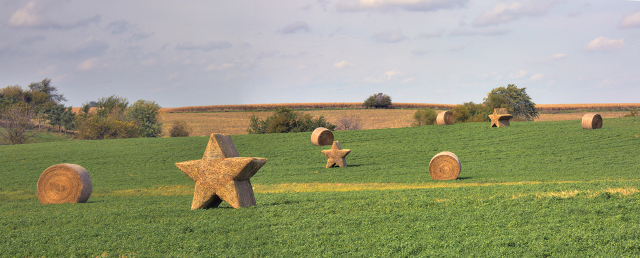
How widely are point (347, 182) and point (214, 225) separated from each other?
1463 cm

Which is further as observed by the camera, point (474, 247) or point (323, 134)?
point (323, 134)

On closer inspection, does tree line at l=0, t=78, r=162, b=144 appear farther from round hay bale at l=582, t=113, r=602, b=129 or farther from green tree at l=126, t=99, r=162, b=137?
round hay bale at l=582, t=113, r=602, b=129

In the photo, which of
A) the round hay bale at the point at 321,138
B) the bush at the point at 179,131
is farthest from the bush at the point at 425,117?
the bush at the point at 179,131

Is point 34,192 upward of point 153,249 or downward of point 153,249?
downward

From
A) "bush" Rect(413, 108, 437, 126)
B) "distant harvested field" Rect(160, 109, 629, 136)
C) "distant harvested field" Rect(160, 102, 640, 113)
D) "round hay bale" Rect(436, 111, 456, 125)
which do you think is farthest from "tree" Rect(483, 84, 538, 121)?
"round hay bale" Rect(436, 111, 456, 125)

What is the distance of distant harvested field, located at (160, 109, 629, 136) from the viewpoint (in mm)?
76125

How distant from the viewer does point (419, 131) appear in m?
45.8

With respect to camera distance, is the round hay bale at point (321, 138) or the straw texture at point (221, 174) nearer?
the straw texture at point (221, 174)

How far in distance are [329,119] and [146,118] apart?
3324 centimetres

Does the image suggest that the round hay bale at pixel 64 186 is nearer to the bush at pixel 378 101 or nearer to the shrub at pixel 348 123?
the shrub at pixel 348 123

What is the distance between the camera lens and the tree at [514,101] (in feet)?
254

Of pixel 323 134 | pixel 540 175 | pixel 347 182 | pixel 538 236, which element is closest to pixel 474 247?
pixel 538 236

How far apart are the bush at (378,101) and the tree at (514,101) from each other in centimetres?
2612

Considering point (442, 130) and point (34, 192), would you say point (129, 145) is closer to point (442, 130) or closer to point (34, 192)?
point (34, 192)
